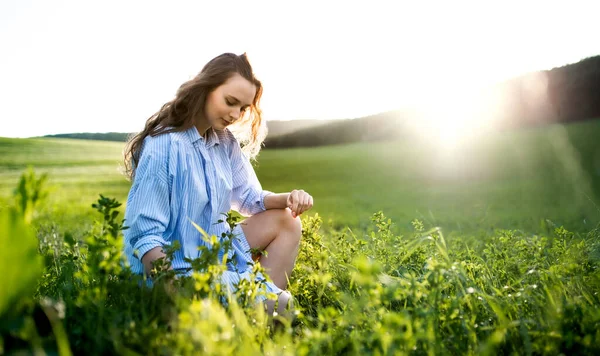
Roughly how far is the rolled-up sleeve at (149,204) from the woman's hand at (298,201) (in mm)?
862

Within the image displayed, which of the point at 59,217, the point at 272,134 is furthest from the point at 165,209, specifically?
the point at 272,134

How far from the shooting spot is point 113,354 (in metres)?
1.60

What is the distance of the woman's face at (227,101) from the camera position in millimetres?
3447

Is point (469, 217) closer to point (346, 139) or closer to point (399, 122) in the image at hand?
point (399, 122)

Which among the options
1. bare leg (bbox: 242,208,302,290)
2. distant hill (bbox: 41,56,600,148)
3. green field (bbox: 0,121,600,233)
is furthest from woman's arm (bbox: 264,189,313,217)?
distant hill (bbox: 41,56,600,148)

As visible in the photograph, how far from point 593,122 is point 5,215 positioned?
12835 millimetres

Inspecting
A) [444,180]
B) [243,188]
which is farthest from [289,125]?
[243,188]

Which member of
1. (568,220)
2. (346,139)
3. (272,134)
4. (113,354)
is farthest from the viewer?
(272,134)

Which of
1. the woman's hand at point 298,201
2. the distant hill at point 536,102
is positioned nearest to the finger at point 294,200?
the woman's hand at point 298,201

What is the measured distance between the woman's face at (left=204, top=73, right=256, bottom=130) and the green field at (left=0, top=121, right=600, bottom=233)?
1989 mm

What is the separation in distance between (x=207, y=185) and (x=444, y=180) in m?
9.38

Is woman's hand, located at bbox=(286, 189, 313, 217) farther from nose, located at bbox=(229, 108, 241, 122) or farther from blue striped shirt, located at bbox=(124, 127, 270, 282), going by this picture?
Result: nose, located at bbox=(229, 108, 241, 122)

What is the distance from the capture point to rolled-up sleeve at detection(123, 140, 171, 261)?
274cm

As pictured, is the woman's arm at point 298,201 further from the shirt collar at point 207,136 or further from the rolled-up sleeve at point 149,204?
the rolled-up sleeve at point 149,204
